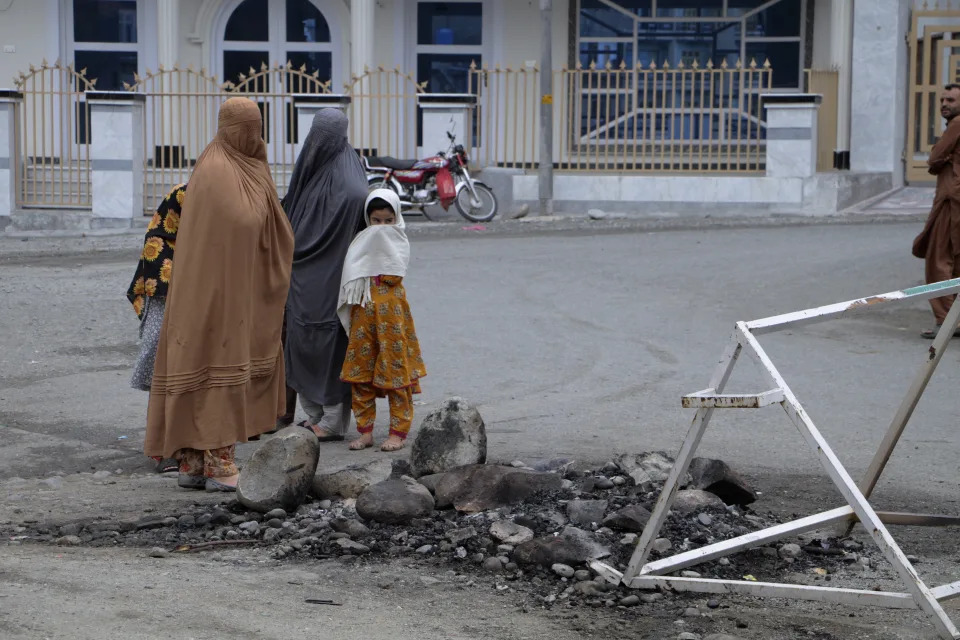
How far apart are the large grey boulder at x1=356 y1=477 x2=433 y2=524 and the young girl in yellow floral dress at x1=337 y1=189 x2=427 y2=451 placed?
1.28 meters

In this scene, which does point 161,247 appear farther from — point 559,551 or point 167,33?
point 167,33

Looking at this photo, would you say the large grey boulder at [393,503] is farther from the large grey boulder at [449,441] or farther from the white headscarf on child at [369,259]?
the white headscarf on child at [369,259]

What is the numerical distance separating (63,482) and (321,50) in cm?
1460

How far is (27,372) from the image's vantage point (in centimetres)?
806

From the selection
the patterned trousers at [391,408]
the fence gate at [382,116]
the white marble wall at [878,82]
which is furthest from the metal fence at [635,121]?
the patterned trousers at [391,408]

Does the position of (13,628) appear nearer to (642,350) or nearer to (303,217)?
(303,217)

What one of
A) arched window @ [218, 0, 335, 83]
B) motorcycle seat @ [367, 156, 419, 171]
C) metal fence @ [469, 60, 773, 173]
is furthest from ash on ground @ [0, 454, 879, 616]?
arched window @ [218, 0, 335, 83]

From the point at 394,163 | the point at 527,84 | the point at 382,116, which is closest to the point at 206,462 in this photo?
the point at 394,163

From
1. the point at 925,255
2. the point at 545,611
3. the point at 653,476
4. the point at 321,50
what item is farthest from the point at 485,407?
the point at 321,50

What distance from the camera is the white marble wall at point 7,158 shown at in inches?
624

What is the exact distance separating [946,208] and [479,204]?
752cm

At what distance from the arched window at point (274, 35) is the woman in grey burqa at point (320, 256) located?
44.8ft

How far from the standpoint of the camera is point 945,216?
9031mm

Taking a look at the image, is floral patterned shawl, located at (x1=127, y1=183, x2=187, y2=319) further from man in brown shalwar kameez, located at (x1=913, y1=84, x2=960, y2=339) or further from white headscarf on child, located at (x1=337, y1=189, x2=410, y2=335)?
man in brown shalwar kameez, located at (x1=913, y1=84, x2=960, y2=339)
